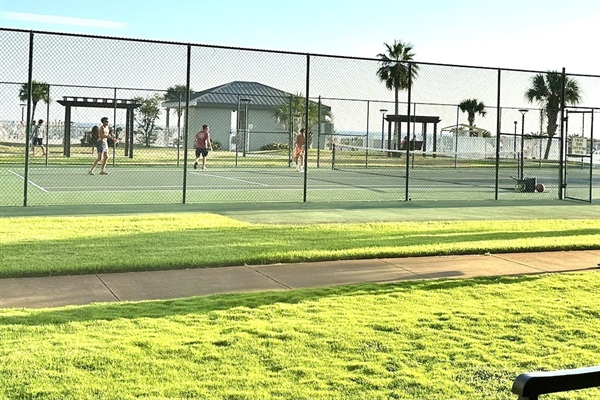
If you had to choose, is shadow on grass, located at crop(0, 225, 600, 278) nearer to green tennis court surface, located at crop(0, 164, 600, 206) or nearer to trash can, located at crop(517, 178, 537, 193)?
green tennis court surface, located at crop(0, 164, 600, 206)

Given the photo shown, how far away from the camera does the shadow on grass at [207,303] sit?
567cm

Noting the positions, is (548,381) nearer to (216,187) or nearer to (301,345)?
(301,345)

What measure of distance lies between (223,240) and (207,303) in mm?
3631

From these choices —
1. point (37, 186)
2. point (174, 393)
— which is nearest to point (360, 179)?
point (37, 186)

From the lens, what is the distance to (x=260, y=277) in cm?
775

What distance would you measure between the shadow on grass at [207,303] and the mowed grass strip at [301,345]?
2cm

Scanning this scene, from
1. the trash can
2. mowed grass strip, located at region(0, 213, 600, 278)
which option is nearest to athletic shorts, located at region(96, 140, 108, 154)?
mowed grass strip, located at region(0, 213, 600, 278)

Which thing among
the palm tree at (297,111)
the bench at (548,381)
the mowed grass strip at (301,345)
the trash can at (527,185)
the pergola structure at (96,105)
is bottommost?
the mowed grass strip at (301,345)

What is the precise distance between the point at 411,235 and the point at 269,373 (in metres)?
6.81

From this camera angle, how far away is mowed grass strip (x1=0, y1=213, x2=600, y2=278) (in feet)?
27.0

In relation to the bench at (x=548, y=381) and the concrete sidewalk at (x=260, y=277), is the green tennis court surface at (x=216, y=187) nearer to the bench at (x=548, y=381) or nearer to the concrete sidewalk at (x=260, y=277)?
the concrete sidewalk at (x=260, y=277)

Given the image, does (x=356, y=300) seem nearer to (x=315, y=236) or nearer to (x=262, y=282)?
(x=262, y=282)

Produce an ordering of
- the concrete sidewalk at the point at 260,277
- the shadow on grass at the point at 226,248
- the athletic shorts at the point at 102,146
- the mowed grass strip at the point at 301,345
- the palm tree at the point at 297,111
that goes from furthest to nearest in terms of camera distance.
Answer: the palm tree at the point at 297,111 < the athletic shorts at the point at 102,146 < the shadow on grass at the point at 226,248 < the concrete sidewalk at the point at 260,277 < the mowed grass strip at the point at 301,345

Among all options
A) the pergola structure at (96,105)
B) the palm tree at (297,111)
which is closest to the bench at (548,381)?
Result: the pergola structure at (96,105)
